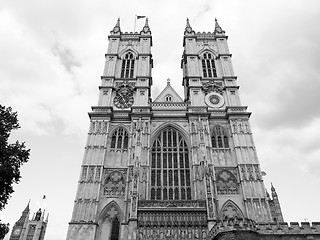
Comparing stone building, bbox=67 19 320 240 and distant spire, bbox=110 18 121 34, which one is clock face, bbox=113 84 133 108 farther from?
distant spire, bbox=110 18 121 34

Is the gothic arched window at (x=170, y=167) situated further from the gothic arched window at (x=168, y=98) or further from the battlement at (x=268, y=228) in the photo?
the battlement at (x=268, y=228)

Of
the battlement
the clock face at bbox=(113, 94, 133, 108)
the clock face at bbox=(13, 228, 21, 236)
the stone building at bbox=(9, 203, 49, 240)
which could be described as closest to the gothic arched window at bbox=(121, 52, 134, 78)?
the clock face at bbox=(113, 94, 133, 108)

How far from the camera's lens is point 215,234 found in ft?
52.7

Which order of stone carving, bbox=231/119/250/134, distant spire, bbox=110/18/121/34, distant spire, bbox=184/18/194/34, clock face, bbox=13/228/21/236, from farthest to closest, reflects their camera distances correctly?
1. clock face, bbox=13/228/21/236
2. distant spire, bbox=184/18/194/34
3. distant spire, bbox=110/18/121/34
4. stone carving, bbox=231/119/250/134

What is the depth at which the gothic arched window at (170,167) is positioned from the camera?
23.6 m

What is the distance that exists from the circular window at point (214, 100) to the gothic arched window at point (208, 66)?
324cm

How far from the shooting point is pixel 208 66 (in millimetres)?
33094

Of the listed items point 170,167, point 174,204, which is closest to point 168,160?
point 170,167

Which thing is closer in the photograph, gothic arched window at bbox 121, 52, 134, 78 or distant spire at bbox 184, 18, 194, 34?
gothic arched window at bbox 121, 52, 134, 78

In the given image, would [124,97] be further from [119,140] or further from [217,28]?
[217,28]

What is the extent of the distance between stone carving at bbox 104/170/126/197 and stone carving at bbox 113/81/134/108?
26.2 ft

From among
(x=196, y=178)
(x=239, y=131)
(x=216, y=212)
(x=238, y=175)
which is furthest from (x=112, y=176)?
(x=239, y=131)

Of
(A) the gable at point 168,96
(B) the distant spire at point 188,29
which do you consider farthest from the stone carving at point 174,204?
(B) the distant spire at point 188,29

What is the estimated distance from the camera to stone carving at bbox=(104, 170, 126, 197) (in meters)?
23.4
